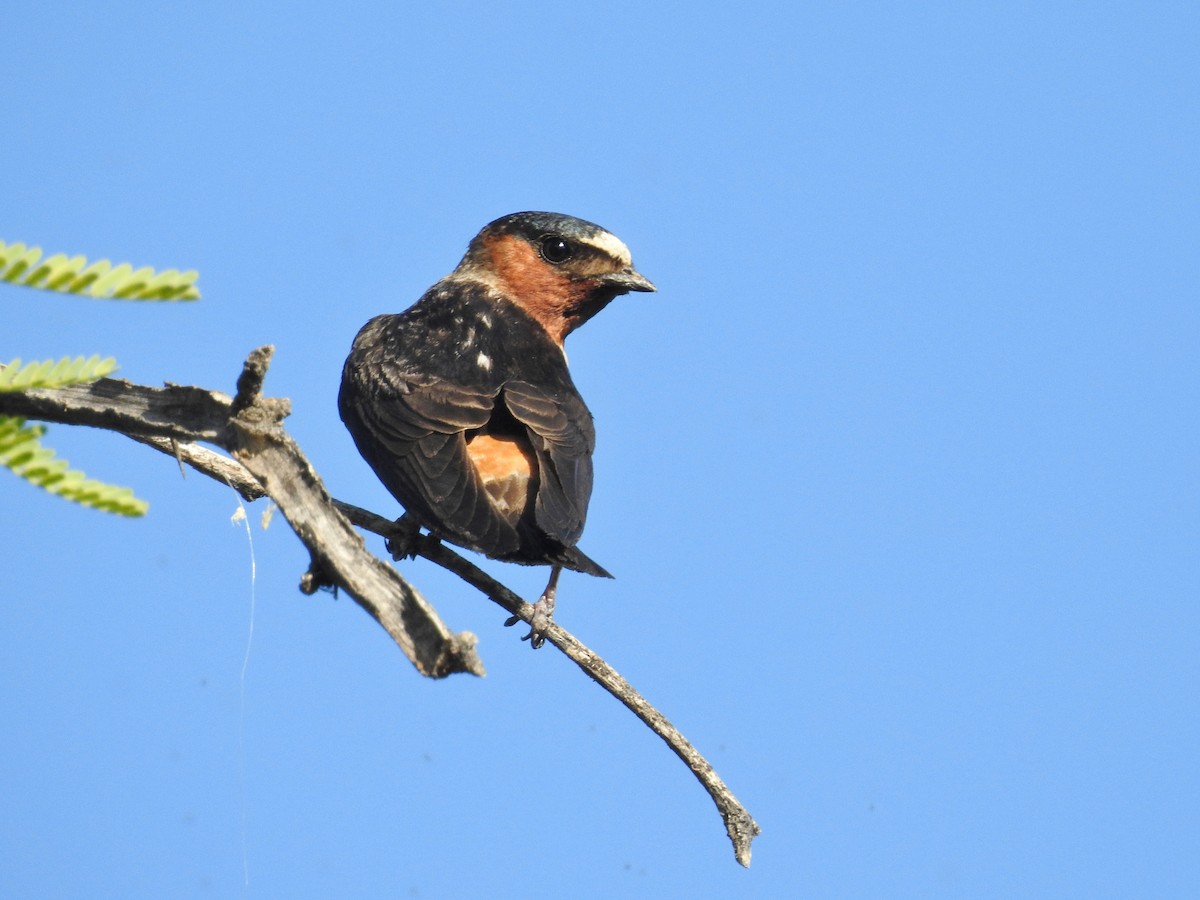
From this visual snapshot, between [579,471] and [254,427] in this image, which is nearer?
[254,427]

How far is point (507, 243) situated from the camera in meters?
8.45

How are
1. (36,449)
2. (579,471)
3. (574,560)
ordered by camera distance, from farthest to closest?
(579,471) < (574,560) < (36,449)

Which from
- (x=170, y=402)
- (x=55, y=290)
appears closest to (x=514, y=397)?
(x=170, y=402)

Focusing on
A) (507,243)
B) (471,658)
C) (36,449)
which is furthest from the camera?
(507,243)

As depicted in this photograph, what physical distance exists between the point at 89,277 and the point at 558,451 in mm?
4395

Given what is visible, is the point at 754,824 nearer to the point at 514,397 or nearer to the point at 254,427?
the point at 254,427

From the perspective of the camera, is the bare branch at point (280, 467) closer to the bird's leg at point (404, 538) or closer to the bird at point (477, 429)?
the bird at point (477, 429)

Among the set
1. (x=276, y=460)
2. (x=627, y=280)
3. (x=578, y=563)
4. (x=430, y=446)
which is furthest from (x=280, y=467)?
(x=627, y=280)

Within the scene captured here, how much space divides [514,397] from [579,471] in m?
0.49

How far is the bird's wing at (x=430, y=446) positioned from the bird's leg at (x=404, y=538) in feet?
0.77

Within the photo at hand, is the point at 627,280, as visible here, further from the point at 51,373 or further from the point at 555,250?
the point at 51,373

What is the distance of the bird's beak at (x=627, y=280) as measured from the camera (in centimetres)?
815

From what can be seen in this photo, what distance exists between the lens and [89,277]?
1745 millimetres

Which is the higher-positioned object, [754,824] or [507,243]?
[507,243]
